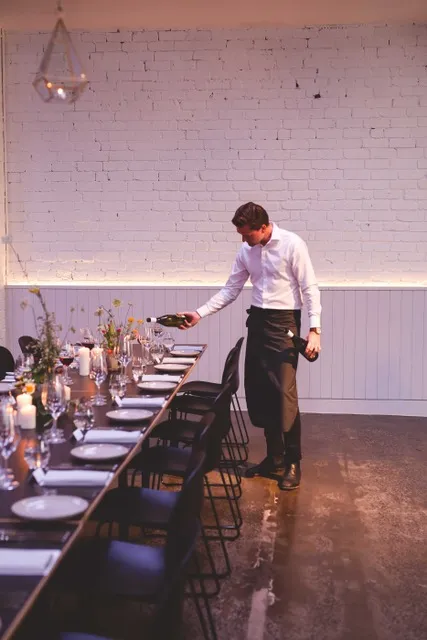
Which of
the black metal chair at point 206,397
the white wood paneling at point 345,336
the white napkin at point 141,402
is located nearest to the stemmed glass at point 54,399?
the white napkin at point 141,402

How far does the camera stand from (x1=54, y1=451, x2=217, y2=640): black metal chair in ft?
6.54

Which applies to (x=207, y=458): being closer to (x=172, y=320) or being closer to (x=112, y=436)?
(x=112, y=436)

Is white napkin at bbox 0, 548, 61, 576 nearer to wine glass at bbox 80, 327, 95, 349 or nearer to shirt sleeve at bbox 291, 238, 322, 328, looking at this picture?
wine glass at bbox 80, 327, 95, 349

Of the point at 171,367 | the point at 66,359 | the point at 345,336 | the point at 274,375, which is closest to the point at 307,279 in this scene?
the point at 274,375

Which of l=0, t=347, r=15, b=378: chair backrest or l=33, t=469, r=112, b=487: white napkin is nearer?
l=33, t=469, r=112, b=487: white napkin

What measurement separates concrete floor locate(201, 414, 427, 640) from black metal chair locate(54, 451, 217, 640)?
0.51m

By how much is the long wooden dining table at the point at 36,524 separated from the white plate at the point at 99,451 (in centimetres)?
2

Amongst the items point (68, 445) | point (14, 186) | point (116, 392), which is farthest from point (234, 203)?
point (68, 445)

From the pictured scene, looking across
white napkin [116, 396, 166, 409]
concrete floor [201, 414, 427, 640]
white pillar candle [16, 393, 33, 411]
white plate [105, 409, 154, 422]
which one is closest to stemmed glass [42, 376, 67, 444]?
white pillar candle [16, 393, 33, 411]

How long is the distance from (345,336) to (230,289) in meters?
2.04

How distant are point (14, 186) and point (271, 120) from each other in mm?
2481

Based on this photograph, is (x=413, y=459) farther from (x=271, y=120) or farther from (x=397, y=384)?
(x=271, y=120)

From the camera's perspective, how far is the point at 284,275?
15.2ft

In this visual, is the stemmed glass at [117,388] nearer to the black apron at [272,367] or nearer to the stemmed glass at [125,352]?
the stemmed glass at [125,352]
